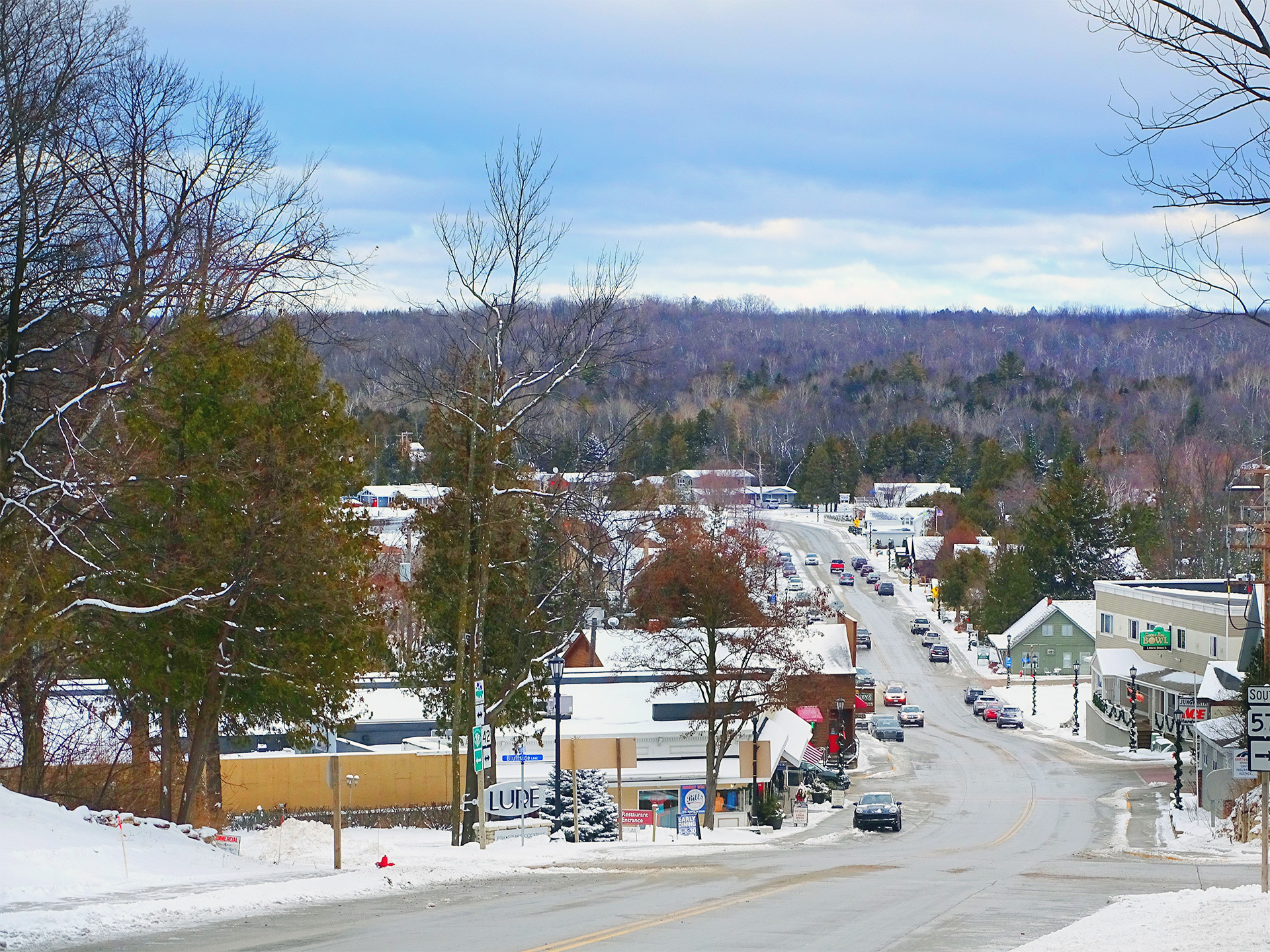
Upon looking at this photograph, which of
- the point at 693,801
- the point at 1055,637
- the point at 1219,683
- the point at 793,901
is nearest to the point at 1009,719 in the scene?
the point at 1055,637

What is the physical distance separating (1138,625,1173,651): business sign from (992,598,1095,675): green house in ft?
80.6

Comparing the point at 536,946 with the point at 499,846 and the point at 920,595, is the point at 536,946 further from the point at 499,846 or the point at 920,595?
the point at 920,595

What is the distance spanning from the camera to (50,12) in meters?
19.4

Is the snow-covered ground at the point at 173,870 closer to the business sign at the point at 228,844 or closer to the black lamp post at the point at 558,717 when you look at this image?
the business sign at the point at 228,844

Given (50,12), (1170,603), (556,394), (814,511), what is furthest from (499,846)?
(814,511)

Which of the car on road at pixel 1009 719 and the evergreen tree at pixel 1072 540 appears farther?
the evergreen tree at pixel 1072 540

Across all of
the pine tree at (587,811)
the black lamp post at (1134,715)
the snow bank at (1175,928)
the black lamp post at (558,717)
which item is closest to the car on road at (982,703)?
the black lamp post at (1134,715)

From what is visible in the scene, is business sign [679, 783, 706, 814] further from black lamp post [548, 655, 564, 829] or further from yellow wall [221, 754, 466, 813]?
yellow wall [221, 754, 466, 813]

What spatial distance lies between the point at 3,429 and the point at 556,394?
34.3 feet

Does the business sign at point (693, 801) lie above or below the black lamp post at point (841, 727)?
above

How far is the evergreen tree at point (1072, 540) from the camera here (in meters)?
104

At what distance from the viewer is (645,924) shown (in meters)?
14.9

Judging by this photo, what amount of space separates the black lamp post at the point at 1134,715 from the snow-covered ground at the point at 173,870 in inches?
1714

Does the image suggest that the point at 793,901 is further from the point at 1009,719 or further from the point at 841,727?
the point at 1009,719
